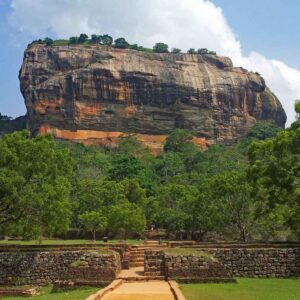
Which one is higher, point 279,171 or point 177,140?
point 177,140

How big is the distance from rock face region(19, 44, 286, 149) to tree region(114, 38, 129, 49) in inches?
193

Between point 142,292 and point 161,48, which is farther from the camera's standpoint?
point 161,48

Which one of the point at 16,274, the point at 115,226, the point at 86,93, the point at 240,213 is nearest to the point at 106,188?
the point at 115,226

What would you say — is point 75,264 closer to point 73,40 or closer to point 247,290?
point 247,290

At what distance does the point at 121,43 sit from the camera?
405 ft

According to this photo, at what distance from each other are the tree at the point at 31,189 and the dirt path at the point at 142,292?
6.77 m

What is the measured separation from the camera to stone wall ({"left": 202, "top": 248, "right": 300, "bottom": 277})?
73.3ft

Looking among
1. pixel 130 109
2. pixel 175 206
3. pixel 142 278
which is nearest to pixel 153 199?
pixel 175 206

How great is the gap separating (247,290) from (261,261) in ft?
18.1

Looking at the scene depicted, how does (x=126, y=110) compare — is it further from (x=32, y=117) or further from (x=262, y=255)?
(x=262, y=255)

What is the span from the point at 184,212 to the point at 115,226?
7.62m

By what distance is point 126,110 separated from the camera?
11125 cm

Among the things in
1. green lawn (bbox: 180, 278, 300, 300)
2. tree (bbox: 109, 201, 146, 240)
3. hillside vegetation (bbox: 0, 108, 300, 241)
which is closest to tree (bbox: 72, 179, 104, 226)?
hillside vegetation (bbox: 0, 108, 300, 241)

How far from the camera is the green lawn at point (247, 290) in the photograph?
1518 centimetres
